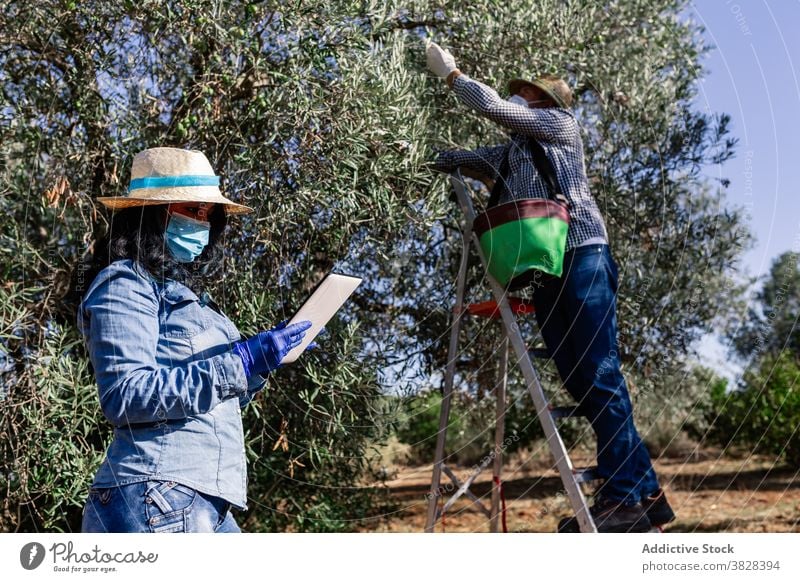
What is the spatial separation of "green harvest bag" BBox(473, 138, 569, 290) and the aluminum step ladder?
18 centimetres

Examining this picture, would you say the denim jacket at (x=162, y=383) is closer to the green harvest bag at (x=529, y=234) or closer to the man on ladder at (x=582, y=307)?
the green harvest bag at (x=529, y=234)

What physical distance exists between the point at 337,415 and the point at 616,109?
3911 mm

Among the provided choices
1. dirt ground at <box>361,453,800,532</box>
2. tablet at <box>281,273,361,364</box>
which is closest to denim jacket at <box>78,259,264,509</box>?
tablet at <box>281,273,361,364</box>

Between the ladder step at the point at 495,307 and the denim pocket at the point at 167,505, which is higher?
the ladder step at the point at 495,307

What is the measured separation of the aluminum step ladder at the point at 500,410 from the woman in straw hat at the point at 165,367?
2131 mm

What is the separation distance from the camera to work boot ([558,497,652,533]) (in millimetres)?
5207

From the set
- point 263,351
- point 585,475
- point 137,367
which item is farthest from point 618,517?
point 137,367

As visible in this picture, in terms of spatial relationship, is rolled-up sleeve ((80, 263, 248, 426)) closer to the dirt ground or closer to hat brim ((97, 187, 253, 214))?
hat brim ((97, 187, 253, 214))

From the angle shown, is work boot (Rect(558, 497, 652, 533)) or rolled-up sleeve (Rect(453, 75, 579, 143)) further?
rolled-up sleeve (Rect(453, 75, 579, 143))

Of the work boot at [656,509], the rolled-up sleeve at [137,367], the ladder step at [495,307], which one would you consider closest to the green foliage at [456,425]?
the ladder step at [495,307]

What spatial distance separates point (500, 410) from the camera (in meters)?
6.20

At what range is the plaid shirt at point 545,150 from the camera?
548 cm

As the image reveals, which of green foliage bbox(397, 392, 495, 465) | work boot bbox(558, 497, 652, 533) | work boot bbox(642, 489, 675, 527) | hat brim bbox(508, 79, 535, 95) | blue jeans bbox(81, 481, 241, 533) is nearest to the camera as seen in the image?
blue jeans bbox(81, 481, 241, 533)

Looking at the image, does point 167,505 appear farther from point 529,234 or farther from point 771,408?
point 771,408
